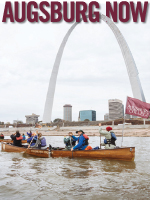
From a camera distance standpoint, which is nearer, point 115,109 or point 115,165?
point 115,165

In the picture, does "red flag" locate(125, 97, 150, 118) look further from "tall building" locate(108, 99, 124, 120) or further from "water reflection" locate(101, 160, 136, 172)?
"tall building" locate(108, 99, 124, 120)

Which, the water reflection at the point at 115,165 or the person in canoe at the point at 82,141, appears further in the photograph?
the person in canoe at the point at 82,141

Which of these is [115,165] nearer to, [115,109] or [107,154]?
[107,154]

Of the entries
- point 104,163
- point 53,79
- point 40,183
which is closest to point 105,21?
point 53,79

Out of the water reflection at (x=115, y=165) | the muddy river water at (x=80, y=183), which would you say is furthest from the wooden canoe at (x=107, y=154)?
the muddy river water at (x=80, y=183)

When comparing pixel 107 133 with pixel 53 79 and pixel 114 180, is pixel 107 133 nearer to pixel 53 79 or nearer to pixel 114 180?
pixel 114 180

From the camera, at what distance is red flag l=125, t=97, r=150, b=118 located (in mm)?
11133

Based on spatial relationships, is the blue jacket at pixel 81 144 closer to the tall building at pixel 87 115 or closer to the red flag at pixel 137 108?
the red flag at pixel 137 108

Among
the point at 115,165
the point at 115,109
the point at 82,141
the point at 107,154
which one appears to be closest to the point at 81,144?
the point at 82,141

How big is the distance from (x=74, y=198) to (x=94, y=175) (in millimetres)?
2906

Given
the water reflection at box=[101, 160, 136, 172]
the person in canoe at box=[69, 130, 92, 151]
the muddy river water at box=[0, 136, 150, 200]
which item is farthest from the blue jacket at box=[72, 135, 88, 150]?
the muddy river water at box=[0, 136, 150, 200]

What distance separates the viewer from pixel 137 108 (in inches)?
447

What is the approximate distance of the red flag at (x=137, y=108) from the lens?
11.1 meters

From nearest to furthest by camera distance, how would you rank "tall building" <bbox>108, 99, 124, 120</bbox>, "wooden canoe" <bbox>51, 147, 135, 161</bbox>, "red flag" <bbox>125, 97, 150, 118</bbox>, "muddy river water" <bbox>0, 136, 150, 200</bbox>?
"muddy river water" <bbox>0, 136, 150, 200</bbox>, "red flag" <bbox>125, 97, 150, 118</bbox>, "wooden canoe" <bbox>51, 147, 135, 161</bbox>, "tall building" <bbox>108, 99, 124, 120</bbox>
